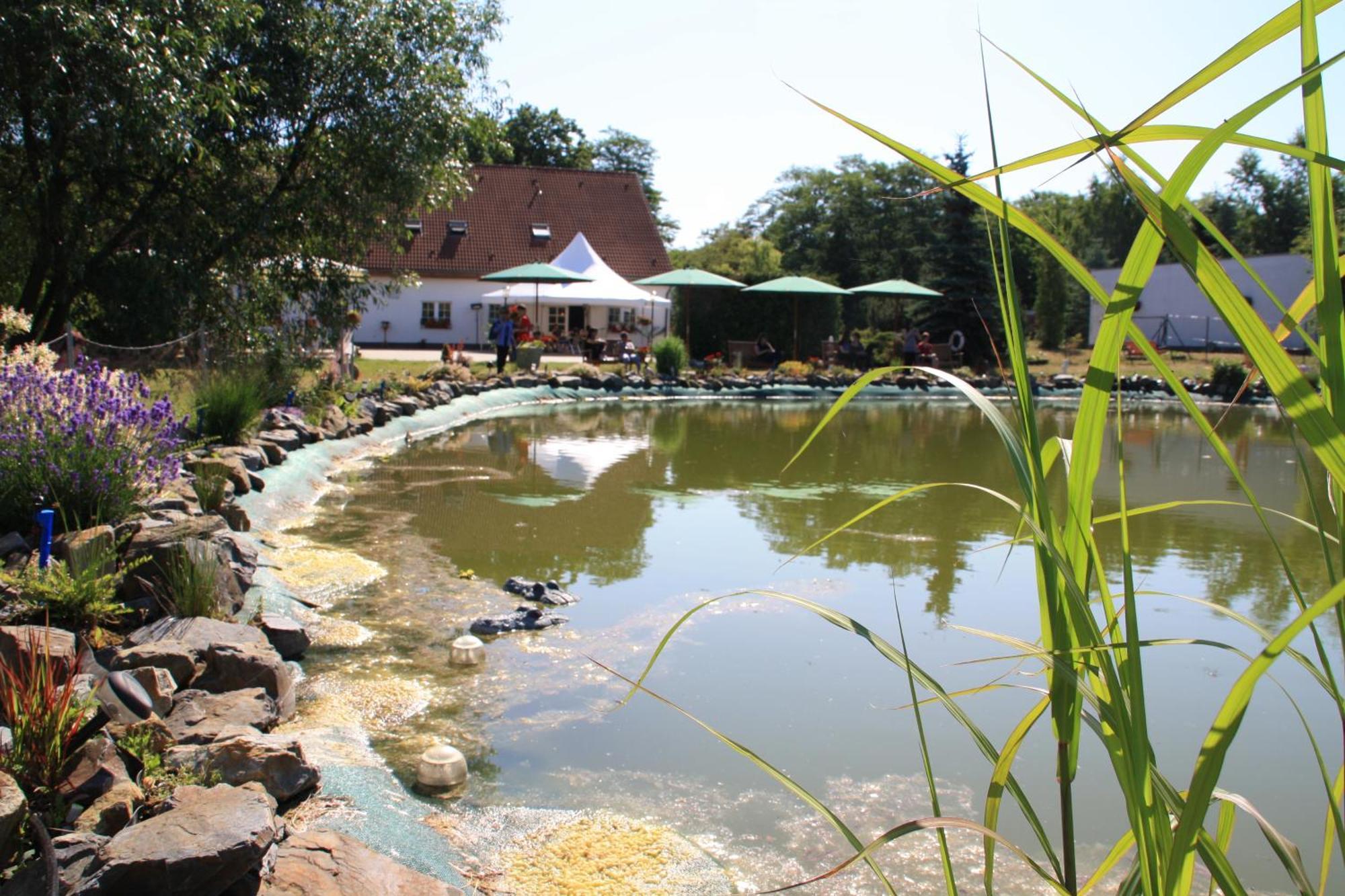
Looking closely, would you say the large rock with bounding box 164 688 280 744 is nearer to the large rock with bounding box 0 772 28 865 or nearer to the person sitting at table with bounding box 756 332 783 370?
the large rock with bounding box 0 772 28 865

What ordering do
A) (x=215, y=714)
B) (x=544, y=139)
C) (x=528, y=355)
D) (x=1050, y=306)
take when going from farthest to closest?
1. (x=544, y=139)
2. (x=1050, y=306)
3. (x=528, y=355)
4. (x=215, y=714)

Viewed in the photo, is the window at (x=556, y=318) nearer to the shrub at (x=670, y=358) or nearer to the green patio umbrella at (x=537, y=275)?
the green patio umbrella at (x=537, y=275)

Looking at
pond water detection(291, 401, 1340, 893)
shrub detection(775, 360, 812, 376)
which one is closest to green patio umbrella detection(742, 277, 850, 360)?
shrub detection(775, 360, 812, 376)

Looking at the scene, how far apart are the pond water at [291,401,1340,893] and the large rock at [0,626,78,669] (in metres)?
1.20

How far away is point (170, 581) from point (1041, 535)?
14.8 feet

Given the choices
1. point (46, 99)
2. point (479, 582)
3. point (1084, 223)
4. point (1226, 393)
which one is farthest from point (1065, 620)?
point (1084, 223)

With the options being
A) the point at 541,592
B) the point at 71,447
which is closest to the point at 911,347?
the point at 541,592

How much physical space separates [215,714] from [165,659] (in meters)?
0.35

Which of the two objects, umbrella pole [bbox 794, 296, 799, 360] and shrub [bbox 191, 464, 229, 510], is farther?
umbrella pole [bbox 794, 296, 799, 360]

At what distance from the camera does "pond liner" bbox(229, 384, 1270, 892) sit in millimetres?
3377

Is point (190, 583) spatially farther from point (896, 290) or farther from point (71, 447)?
point (896, 290)

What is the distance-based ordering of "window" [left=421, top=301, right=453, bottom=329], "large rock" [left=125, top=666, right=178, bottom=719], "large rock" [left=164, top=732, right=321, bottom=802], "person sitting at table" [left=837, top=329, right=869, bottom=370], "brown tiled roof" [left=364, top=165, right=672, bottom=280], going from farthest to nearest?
"brown tiled roof" [left=364, top=165, right=672, bottom=280]
"window" [left=421, top=301, right=453, bottom=329]
"person sitting at table" [left=837, top=329, right=869, bottom=370]
"large rock" [left=125, top=666, right=178, bottom=719]
"large rock" [left=164, top=732, right=321, bottom=802]

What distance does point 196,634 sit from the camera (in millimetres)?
4348

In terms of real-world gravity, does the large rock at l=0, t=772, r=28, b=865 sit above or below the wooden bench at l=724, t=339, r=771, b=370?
below
